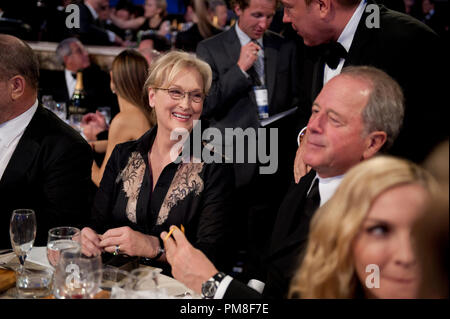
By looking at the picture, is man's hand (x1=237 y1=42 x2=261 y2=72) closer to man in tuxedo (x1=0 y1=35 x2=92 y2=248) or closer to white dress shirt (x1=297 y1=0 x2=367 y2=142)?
white dress shirt (x1=297 y1=0 x2=367 y2=142)

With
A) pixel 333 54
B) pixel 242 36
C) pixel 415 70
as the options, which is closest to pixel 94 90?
pixel 242 36

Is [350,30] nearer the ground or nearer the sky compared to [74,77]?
nearer the sky

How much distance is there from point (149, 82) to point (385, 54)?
1.15 m

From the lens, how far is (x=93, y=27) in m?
6.48

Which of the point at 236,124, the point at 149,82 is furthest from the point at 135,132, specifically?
the point at 149,82

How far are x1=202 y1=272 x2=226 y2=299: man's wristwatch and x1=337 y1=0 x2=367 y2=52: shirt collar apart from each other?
1.33 m

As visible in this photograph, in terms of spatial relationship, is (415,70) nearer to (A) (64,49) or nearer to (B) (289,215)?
(B) (289,215)

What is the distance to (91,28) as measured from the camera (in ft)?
21.1

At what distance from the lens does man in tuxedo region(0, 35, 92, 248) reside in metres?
2.40

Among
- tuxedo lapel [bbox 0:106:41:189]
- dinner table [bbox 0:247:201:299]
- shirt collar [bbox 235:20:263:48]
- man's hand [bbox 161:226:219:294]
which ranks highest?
shirt collar [bbox 235:20:263:48]

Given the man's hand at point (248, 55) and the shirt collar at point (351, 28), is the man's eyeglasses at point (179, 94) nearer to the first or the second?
the shirt collar at point (351, 28)

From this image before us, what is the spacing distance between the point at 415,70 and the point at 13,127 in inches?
74.9

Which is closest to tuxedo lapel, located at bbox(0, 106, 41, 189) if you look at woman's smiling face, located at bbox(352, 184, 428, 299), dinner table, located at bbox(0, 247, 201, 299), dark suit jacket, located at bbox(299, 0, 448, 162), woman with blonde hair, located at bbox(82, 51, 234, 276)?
woman with blonde hair, located at bbox(82, 51, 234, 276)

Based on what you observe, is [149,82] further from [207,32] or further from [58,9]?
[58,9]
